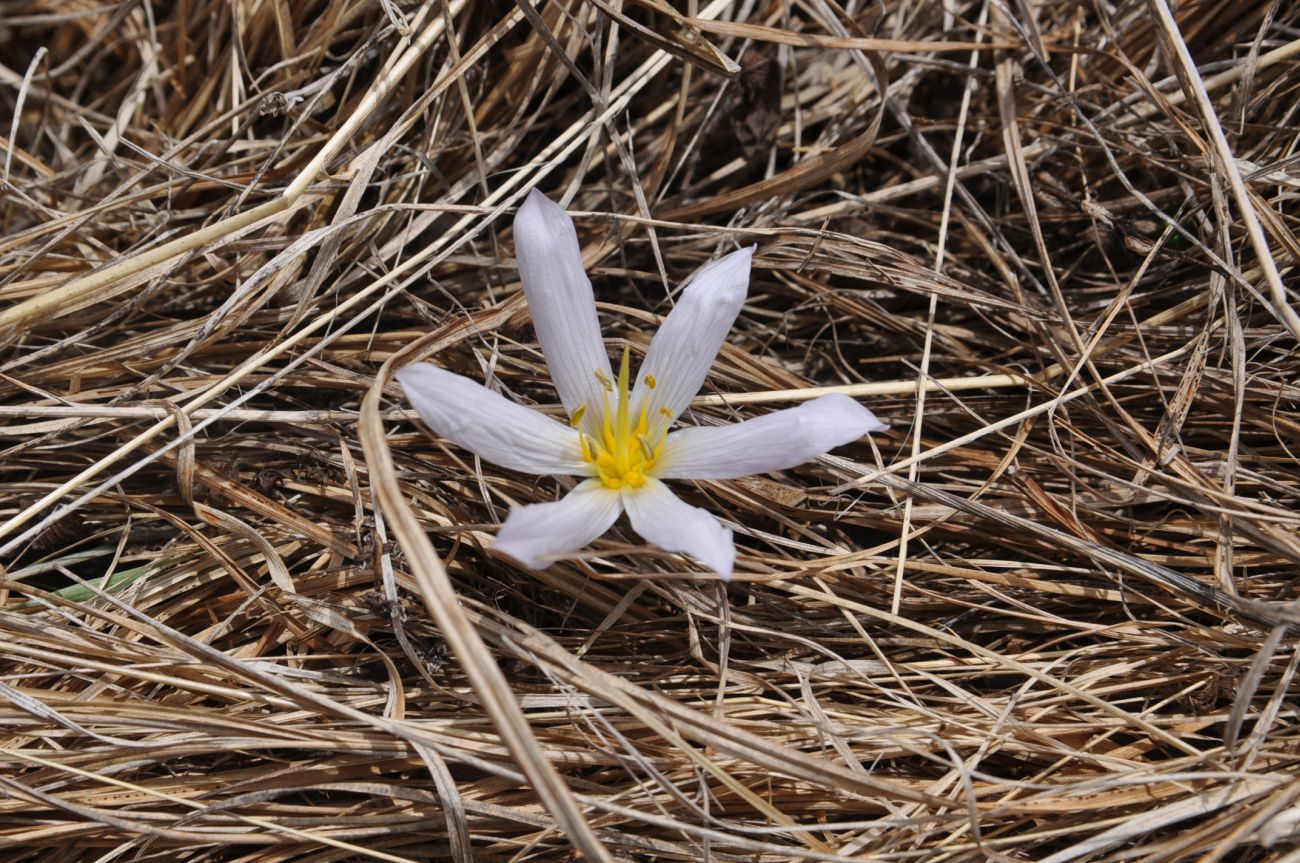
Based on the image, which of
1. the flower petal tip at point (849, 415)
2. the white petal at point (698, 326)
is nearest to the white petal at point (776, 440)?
the flower petal tip at point (849, 415)

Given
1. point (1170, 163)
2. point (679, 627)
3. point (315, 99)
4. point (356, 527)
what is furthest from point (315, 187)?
point (1170, 163)

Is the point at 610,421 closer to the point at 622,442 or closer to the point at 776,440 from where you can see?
the point at 622,442

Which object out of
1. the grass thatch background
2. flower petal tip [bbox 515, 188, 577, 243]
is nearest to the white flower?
flower petal tip [bbox 515, 188, 577, 243]

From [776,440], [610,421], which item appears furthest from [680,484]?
[776,440]

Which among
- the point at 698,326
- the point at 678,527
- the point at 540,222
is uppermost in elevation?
the point at 540,222

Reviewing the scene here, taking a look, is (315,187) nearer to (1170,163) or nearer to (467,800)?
(467,800)

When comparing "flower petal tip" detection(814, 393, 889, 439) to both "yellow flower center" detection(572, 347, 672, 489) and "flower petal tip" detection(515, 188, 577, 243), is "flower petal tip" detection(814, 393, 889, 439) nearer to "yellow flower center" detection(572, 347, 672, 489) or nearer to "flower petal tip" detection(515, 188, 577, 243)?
"yellow flower center" detection(572, 347, 672, 489)
